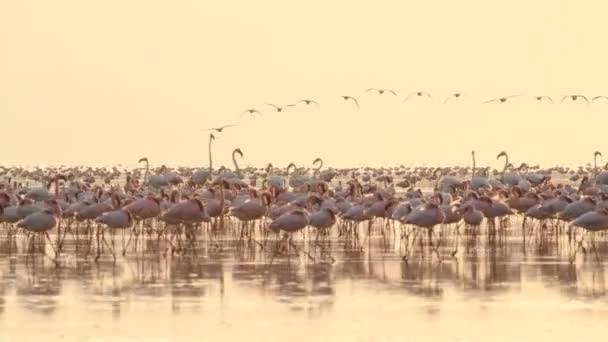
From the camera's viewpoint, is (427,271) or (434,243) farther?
(434,243)

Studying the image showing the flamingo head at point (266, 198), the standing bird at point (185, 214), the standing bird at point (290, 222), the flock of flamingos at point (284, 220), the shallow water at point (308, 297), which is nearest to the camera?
the shallow water at point (308, 297)

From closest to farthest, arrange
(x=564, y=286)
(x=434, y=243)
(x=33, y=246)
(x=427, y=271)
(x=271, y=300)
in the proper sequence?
(x=271, y=300) < (x=564, y=286) < (x=427, y=271) < (x=33, y=246) < (x=434, y=243)

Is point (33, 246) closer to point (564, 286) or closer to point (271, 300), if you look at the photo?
point (271, 300)

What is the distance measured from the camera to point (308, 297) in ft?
77.4

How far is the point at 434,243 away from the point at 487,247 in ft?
4.24

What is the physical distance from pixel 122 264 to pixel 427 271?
18.7ft

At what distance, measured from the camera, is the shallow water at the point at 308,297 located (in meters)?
20.0

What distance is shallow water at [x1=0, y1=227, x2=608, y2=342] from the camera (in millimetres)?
20031

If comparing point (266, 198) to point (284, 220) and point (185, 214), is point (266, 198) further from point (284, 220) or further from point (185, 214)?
point (284, 220)

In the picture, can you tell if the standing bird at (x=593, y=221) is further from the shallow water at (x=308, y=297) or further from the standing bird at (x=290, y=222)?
the standing bird at (x=290, y=222)

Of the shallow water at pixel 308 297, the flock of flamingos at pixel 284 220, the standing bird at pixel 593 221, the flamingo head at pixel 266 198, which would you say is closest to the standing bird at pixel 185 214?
the flock of flamingos at pixel 284 220

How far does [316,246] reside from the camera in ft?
106

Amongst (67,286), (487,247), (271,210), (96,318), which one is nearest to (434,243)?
(487,247)

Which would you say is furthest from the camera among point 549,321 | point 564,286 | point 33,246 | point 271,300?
point 33,246
